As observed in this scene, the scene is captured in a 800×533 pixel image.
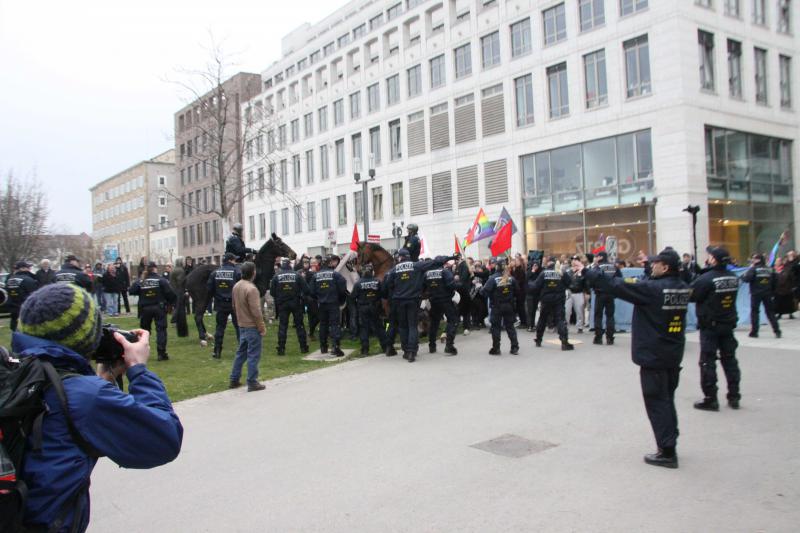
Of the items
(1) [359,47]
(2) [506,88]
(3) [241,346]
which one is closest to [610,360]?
(3) [241,346]

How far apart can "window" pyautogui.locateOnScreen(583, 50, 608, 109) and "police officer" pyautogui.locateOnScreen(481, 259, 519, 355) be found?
2082 cm

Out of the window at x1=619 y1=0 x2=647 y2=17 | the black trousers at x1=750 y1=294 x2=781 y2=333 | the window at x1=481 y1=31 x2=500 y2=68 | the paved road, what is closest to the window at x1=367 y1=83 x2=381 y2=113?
the window at x1=481 y1=31 x2=500 y2=68

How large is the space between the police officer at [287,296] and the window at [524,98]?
23.8 meters

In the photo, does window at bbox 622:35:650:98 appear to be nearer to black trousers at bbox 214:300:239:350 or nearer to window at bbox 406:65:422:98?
window at bbox 406:65:422:98

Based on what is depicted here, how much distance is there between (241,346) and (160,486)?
4.49 meters

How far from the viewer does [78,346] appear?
239 centimetres

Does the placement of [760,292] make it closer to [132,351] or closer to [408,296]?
[408,296]

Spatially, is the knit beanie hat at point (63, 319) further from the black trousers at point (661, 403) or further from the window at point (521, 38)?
the window at point (521, 38)

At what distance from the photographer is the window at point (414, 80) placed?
40.8 m

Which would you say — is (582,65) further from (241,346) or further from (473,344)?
(241,346)

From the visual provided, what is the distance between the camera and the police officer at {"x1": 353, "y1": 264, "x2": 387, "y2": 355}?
12914mm

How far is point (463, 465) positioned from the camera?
18.6ft

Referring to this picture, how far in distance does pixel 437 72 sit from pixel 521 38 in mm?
7017

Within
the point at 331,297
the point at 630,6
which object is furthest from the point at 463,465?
the point at 630,6
